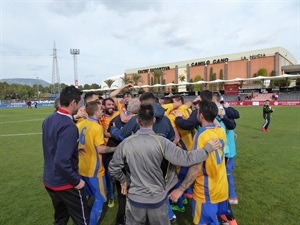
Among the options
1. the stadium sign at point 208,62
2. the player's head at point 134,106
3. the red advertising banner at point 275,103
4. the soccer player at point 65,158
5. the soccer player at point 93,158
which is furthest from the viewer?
the stadium sign at point 208,62

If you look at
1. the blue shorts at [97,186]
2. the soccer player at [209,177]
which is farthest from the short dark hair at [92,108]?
the soccer player at [209,177]

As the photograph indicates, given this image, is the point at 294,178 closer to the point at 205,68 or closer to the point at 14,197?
the point at 14,197

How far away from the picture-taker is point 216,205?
2.94m

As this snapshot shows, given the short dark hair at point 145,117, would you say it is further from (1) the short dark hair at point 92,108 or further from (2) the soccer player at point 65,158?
(1) the short dark hair at point 92,108

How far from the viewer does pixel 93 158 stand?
3.71 meters

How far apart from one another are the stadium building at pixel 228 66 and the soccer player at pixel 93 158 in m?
64.2

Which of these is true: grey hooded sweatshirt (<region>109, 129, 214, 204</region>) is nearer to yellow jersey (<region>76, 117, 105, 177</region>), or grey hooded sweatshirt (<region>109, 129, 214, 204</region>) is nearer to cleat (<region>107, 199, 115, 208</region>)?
yellow jersey (<region>76, 117, 105, 177</region>)

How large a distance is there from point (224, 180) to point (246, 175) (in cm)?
385

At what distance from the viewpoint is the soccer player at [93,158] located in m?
3.63

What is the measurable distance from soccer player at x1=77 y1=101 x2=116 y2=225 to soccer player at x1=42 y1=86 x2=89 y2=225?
607 millimetres

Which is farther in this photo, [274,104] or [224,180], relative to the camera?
[274,104]

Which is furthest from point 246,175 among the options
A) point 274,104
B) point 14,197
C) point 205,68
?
point 205,68

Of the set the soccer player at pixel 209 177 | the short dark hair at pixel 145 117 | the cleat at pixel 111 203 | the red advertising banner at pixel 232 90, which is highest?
the red advertising banner at pixel 232 90

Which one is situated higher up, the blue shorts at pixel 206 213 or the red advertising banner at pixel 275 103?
the red advertising banner at pixel 275 103
